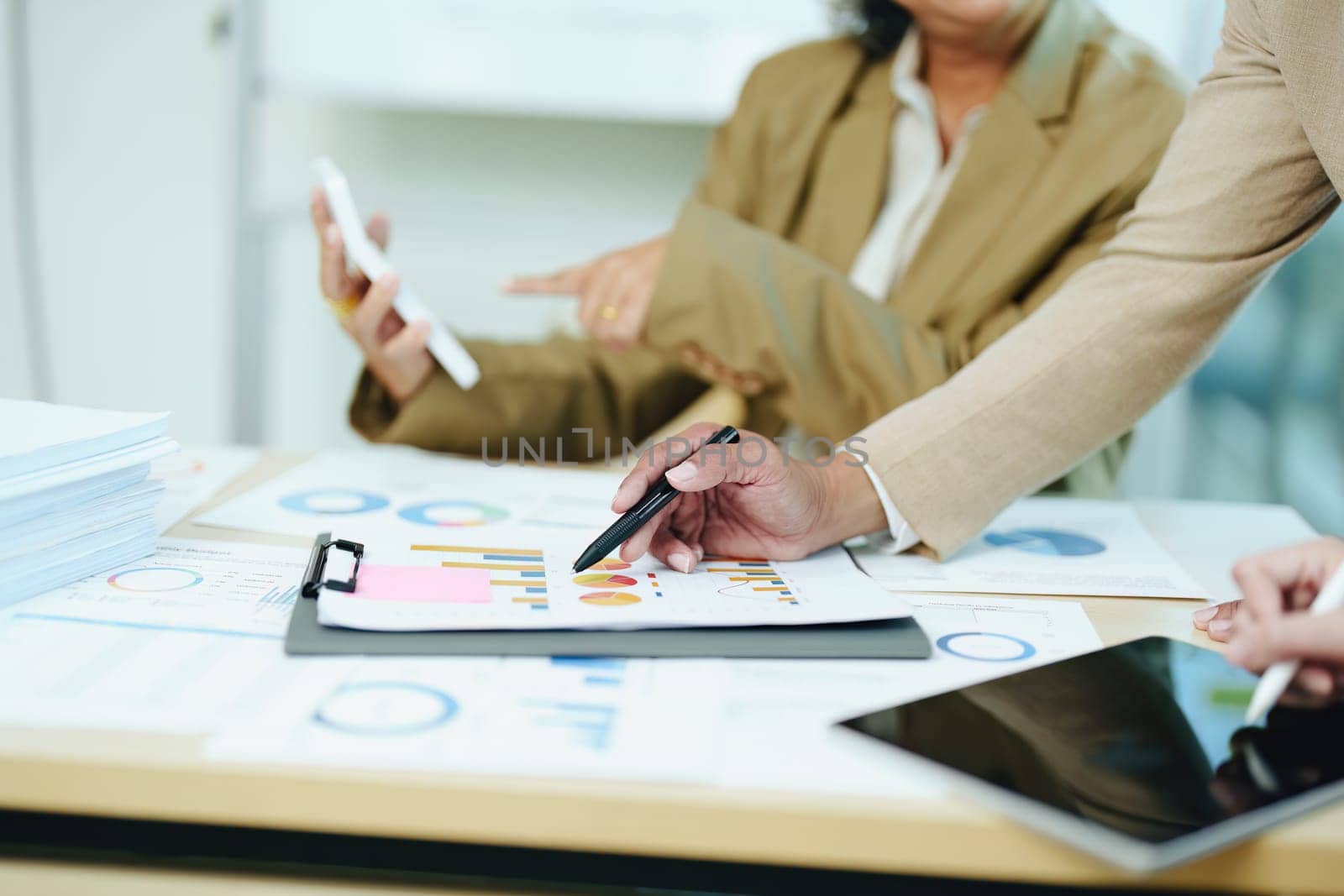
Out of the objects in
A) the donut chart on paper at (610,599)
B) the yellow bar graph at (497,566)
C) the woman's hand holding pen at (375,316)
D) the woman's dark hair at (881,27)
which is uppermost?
the woman's dark hair at (881,27)

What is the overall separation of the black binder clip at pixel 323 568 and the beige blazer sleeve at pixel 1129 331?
14.0 inches

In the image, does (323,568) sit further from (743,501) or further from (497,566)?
(743,501)

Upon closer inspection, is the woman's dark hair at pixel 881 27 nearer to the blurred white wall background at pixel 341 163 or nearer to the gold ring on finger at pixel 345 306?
the blurred white wall background at pixel 341 163

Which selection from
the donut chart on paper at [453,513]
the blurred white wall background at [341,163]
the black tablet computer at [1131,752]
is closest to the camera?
the black tablet computer at [1131,752]

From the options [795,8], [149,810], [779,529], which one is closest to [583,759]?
[149,810]

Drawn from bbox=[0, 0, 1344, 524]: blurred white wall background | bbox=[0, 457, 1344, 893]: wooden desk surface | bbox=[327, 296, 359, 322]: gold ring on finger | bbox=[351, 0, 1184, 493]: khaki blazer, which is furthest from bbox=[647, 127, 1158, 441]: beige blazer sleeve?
bbox=[0, 0, 1344, 524]: blurred white wall background

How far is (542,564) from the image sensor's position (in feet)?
2.33

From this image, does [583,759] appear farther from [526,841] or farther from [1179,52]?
[1179,52]

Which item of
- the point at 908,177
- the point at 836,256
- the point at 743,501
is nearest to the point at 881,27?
the point at 908,177

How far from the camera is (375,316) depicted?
3.31ft

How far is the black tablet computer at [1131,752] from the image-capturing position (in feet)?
1.37

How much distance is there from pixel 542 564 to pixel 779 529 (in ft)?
0.52

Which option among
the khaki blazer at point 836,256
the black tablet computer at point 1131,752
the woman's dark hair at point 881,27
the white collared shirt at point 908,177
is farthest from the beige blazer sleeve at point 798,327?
the black tablet computer at point 1131,752

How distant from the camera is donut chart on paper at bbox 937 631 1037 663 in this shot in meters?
0.61
